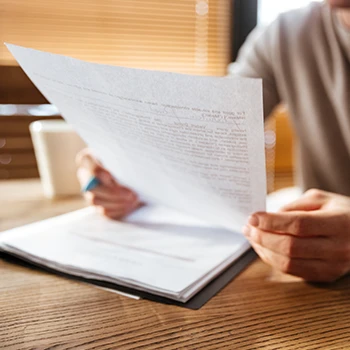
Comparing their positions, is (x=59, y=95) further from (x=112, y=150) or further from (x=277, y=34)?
(x=277, y=34)

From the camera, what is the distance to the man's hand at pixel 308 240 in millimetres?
449

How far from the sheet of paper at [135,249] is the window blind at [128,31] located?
41.4 inches

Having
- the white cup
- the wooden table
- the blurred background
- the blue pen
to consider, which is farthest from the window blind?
the wooden table

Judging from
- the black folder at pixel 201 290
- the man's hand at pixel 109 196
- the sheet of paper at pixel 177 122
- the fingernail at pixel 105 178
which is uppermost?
the sheet of paper at pixel 177 122

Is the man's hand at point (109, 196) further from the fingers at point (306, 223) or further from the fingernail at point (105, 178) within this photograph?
the fingers at point (306, 223)

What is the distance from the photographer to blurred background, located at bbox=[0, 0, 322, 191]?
4.80 ft

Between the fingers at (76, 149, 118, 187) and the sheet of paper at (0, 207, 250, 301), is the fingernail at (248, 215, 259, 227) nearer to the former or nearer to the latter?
the sheet of paper at (0, 207, 250, 301)

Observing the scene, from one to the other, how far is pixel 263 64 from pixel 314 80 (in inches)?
5.8

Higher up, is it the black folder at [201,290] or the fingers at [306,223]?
the fingers at [306,223]

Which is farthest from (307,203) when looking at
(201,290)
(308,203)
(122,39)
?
(122,39)

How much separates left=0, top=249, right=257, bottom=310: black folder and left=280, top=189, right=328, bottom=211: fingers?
92mm

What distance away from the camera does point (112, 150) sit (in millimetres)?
593

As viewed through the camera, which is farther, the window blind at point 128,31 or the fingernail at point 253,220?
the window blind at point 128,31

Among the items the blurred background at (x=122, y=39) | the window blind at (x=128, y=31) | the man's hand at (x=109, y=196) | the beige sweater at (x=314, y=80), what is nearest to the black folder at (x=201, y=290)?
the man's hand at (x=109, y=196)
